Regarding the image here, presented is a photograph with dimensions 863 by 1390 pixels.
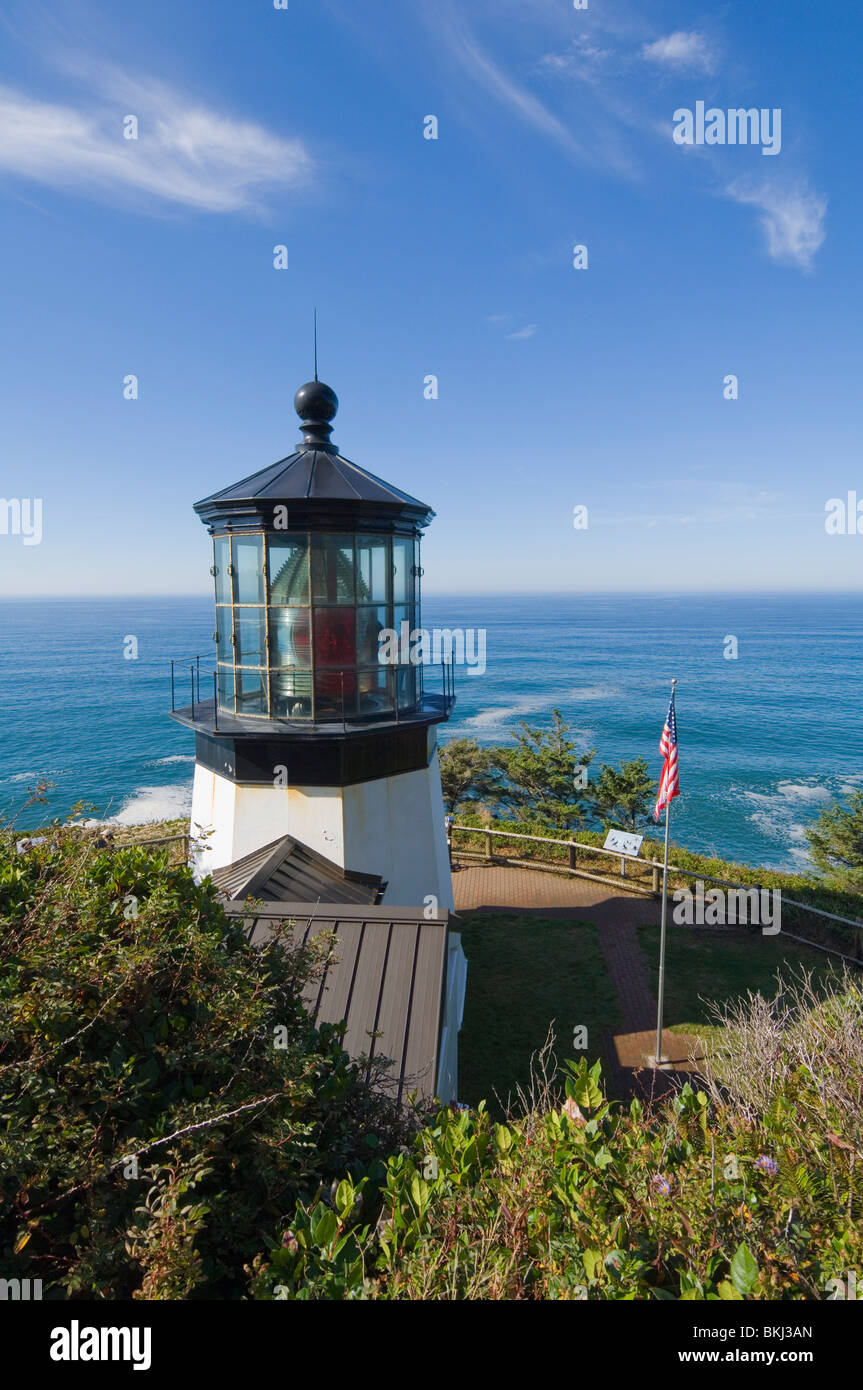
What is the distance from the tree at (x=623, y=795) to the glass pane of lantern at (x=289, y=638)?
699 inches

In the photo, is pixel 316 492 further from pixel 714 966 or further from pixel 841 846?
pixel 841 846

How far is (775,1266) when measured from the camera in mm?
2436

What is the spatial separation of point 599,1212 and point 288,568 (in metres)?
6.63

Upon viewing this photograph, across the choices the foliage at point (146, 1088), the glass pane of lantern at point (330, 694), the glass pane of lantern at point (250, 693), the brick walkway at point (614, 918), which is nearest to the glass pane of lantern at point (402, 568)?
the glass pane of lantern at point (330, 694)

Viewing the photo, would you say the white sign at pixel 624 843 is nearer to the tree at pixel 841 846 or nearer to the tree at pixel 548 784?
the tree at pixel 548 784

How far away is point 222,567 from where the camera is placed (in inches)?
328

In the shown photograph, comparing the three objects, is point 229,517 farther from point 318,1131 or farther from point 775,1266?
point 775,1266

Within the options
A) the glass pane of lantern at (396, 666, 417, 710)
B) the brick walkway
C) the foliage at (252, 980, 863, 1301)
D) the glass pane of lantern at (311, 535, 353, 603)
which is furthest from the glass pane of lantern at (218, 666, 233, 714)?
the brick walkway

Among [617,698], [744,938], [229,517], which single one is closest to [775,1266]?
[229,517]

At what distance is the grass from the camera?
8.87 m

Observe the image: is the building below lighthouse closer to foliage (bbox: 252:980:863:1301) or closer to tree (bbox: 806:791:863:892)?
foliage (bbox: 252:980:863:1301)

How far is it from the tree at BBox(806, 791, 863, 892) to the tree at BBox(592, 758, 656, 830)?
5269 millimetres

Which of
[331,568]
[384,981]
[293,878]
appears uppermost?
[331,568]

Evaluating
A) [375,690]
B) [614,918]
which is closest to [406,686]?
[375,690]
